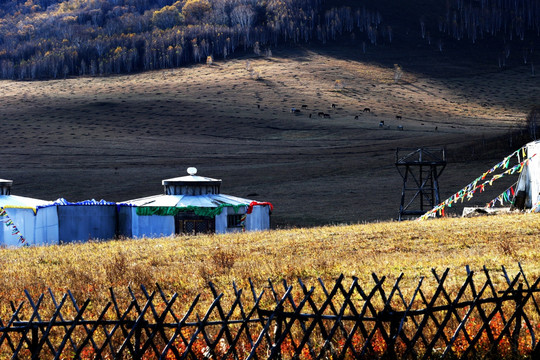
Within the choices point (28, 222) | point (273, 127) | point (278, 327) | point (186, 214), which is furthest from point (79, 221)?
point (273, 127)

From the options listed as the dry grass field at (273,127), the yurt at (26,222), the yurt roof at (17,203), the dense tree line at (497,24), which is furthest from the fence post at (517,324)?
the dense tree line at (497,24)

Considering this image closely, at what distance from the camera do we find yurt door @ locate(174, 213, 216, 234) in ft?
91.0

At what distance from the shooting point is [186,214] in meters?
27.8

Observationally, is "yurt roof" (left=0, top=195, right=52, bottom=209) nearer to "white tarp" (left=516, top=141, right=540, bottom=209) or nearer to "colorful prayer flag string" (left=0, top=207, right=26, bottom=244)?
"colorful prayer flag string" (left=0, top=207, right=26, bottom=244)

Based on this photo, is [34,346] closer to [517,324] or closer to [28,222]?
[517,324]

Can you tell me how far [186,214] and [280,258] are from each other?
1348 centimetres

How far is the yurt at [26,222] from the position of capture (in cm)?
2572

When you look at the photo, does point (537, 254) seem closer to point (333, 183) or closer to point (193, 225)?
point (193, 225)

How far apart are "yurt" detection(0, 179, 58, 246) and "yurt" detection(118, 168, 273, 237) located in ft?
9.33

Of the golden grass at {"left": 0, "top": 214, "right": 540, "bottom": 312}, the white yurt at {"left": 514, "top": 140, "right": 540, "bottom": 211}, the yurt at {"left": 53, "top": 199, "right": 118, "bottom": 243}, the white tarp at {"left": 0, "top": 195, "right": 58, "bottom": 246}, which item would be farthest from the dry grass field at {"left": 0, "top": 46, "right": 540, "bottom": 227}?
the golden grass at {"left": 0, "top": 214, "right": 540, "bottom": 312}

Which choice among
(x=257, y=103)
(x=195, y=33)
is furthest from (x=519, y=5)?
(x=257, y=103)

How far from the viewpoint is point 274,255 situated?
15.6 meters

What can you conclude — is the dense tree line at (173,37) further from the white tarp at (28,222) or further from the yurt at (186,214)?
the white tarp at (28,222)

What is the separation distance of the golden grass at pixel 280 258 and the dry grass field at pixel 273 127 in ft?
52.6
